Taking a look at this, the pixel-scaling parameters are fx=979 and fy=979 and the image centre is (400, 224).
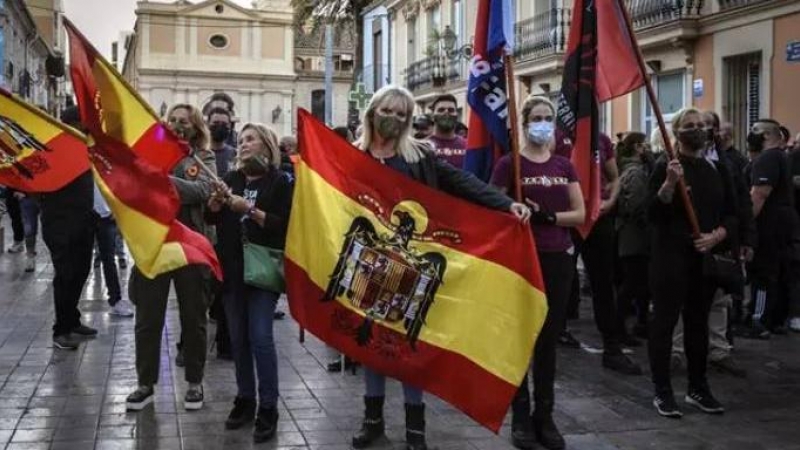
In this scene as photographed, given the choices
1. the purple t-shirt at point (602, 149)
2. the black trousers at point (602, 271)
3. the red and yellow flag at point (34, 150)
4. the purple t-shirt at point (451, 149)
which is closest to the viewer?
the red and yellow flag at point (34, 150)

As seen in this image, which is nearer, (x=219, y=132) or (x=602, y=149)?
(x=219, y=132)

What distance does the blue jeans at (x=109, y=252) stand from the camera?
10164 mm

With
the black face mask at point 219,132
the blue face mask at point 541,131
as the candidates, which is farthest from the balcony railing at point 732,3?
the blue face mask at point 541,131

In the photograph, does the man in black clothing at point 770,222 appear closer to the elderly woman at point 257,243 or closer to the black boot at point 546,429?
the black boot at point 546,429

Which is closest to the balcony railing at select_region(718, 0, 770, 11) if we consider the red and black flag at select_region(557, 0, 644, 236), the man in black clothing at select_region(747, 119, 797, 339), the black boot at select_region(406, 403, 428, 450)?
the man in black clothing at select_region(747, 119, 797, 339)

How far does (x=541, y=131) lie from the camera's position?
5891mm

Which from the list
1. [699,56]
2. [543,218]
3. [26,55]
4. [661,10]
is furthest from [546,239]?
[26,55]

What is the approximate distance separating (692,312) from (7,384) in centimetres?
485

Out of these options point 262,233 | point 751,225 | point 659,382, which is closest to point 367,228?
point 262,233

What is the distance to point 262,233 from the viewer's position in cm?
577

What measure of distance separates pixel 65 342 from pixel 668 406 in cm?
505

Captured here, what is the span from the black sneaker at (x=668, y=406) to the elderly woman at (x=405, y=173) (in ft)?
5.81

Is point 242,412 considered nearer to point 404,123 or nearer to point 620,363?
point 404,123

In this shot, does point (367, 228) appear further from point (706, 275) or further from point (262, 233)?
point (706, 275)
